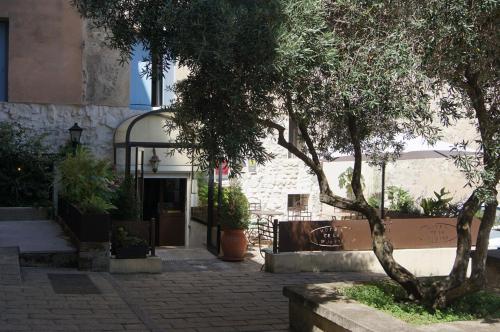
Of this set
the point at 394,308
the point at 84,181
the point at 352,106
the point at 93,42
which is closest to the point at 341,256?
the point at 84,181

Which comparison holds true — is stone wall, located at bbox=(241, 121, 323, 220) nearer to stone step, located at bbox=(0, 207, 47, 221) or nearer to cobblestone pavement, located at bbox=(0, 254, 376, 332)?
stone step, located at bbox=(0, 207, 47, 221)

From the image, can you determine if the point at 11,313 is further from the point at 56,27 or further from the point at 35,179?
the point at 56,27

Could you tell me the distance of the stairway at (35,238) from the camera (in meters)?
10.3

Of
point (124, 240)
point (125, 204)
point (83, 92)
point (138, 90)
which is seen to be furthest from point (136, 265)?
point (138, 90)

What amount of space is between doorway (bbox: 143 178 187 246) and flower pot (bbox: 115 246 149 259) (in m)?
5.29

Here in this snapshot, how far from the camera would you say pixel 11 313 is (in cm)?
704

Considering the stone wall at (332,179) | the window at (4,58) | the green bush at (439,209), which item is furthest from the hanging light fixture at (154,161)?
the green bush at (439,209)

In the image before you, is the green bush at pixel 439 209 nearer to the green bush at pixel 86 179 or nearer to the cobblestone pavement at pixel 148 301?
the cobblestone pavement at pixel 148 301

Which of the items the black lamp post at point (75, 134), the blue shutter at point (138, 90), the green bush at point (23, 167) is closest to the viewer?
the green bush at point (23, 167)

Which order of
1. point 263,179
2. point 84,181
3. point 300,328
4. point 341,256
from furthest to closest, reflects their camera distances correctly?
point 263,179, point 341,256, point 84,181, point 300,328

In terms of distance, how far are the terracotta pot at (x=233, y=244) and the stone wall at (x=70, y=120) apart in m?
4.27

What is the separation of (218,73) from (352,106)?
4.36ft

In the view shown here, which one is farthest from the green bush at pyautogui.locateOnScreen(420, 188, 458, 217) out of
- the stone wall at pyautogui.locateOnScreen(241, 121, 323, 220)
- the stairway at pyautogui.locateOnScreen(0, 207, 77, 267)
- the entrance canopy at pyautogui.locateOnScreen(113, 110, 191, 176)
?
the stairway at pyautogui.locateOnScreen(0, 207, 77, 267)

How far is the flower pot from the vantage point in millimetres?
10766
